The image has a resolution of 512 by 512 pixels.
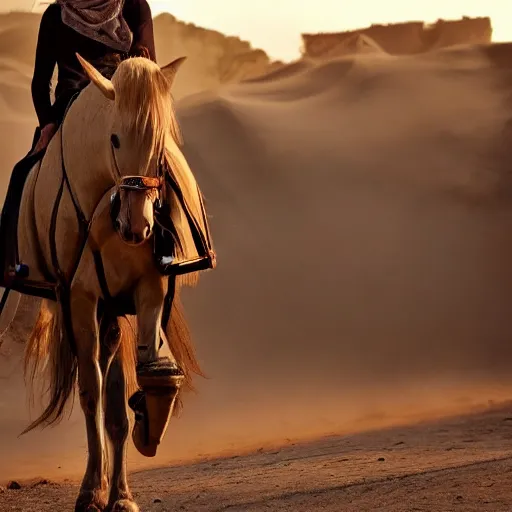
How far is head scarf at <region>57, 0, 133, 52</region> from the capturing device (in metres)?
6.28

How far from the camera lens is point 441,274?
18.4m

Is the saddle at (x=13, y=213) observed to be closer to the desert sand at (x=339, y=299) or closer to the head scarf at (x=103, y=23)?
the head scarf at (x=103, y=23)

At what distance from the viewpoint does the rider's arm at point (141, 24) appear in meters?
6.30

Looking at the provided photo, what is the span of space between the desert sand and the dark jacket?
127cm

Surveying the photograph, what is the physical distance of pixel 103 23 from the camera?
20.6 feet

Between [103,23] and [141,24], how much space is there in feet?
0.61

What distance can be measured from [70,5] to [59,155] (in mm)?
834

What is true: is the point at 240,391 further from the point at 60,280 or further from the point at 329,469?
the point at 60,280

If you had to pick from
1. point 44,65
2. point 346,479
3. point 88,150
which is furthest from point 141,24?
point 346,479

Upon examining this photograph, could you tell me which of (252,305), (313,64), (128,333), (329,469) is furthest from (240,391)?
(313,64)

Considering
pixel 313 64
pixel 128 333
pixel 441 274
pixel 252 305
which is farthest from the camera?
pixel 313 64

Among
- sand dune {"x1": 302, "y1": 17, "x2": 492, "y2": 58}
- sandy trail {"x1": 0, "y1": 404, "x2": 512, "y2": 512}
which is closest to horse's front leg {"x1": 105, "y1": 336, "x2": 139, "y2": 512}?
sandy trail {"x1": 0, "y1": 404, "x2": 512, "y2": 512}

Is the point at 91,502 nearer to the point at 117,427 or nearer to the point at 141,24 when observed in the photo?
the point at 117,427

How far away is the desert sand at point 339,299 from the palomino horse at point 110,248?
1.09m
